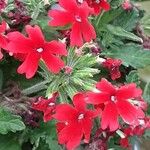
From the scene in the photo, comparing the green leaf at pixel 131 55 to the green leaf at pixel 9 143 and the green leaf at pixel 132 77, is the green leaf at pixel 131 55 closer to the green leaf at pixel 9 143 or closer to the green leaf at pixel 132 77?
the green leaf at pixel 132 77

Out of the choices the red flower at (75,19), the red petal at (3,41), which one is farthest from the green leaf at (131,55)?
the red petal at (3,41)

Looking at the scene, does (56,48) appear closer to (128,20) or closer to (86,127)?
(86,127)

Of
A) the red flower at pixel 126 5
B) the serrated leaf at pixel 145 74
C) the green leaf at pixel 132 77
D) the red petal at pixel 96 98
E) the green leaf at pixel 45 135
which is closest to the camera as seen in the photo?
the red petal at pixel 96 98

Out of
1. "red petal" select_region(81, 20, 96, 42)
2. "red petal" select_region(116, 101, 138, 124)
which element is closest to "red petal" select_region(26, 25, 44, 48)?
"red petal" select_region(81, 20, 96, 42)

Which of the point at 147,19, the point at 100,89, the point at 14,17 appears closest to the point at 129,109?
the point at 100,89

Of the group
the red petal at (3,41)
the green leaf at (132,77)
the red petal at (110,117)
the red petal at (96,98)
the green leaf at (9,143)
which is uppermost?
the red petal at (3,41)
